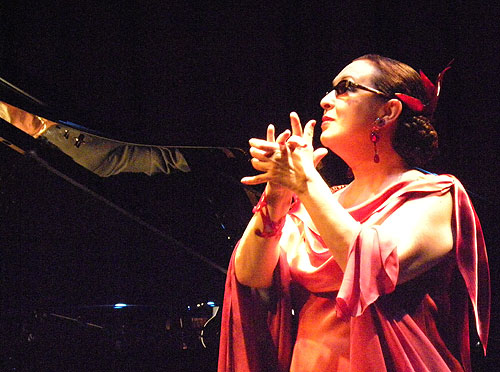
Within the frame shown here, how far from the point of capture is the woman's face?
1.28 metres

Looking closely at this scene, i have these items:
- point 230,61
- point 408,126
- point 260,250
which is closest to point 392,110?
point 408,126

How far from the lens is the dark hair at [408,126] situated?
51.0 inches

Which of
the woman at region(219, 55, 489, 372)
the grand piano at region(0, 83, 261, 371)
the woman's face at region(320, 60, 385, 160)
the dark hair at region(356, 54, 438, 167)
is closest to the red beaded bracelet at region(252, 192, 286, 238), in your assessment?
the woman at region(219, 55, 489, 372)

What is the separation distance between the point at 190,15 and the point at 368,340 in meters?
1.65

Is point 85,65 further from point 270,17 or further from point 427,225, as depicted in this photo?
point 427,225

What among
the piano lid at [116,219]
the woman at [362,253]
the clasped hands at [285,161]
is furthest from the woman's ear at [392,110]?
the piano lid at [116,219]

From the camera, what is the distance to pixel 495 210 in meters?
1.97

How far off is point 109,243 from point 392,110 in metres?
1.14

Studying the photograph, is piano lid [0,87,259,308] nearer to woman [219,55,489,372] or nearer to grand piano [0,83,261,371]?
grand piano [0,83,261,371]

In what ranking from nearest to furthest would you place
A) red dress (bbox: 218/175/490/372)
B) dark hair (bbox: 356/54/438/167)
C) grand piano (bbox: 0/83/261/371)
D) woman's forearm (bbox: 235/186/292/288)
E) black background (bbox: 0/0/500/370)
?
red dress (bbox: 218/175/490/372) → woman's forearm (bbox: 235/186/292/288) → dark hair (bbox: 356/54/438/167) → grand piano (bbox: 0/83/261/371) → black background (bbox: 0/0/500/370)

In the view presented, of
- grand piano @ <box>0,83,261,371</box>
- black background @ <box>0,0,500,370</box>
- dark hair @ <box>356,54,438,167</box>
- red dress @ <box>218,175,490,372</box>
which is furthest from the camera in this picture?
black background @ <box>0,0,500,370</box>

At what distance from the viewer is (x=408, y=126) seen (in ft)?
4.25

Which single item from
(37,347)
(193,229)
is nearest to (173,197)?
(193,229)

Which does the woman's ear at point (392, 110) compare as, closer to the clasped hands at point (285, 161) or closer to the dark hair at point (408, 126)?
the dark hair at point (408, 126)
